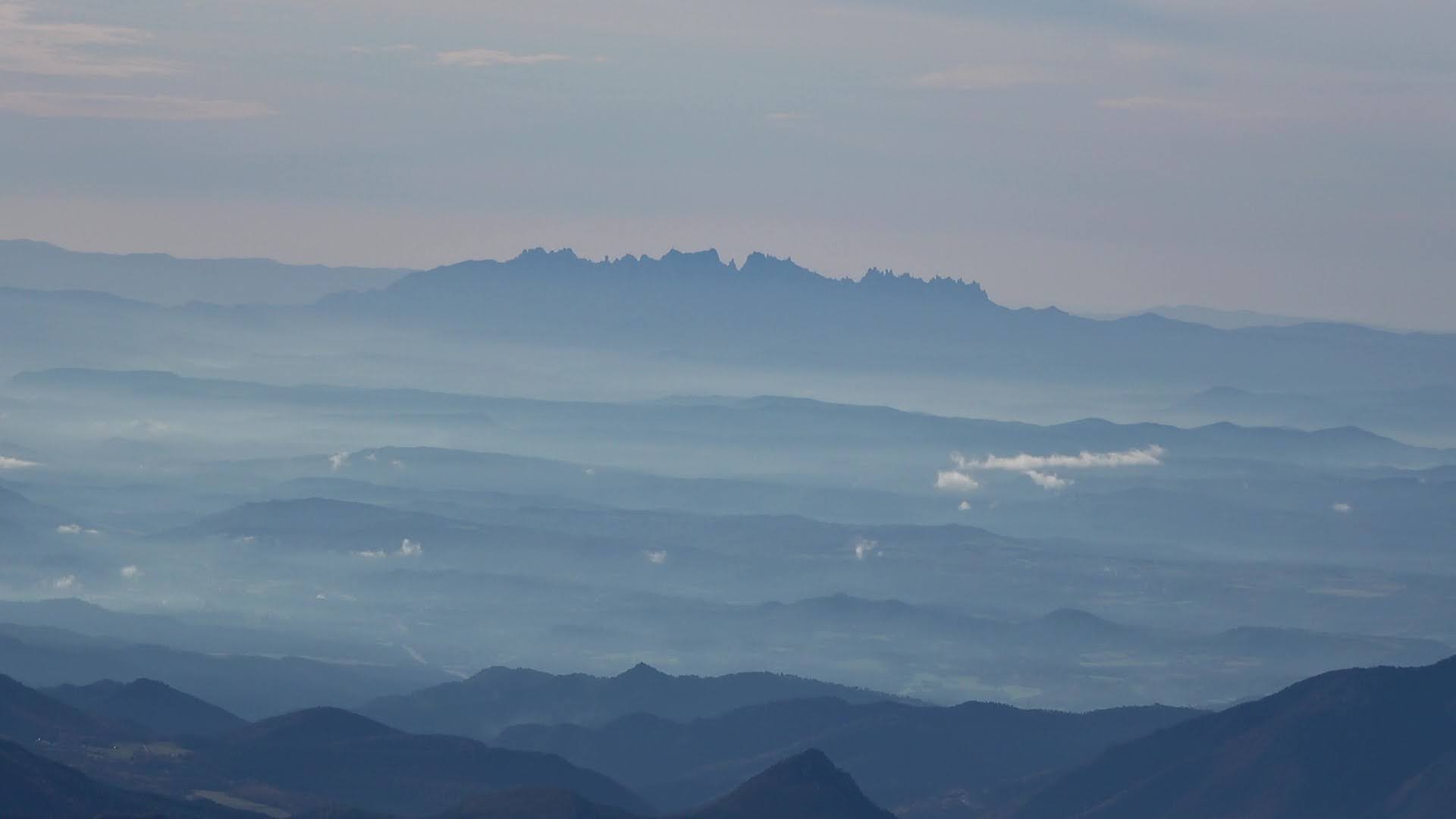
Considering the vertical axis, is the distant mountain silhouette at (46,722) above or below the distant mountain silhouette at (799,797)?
above

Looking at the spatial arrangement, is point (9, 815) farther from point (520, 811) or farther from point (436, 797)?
point (436, 797)

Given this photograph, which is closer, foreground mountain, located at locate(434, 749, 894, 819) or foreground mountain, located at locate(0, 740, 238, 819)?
foreground mountain, located at locate(0, 740, 238, 819)

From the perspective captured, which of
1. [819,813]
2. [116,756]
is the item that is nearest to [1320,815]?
[819,813]

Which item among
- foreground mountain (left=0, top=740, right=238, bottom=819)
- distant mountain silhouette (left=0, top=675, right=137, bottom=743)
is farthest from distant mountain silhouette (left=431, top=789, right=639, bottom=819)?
distant mountain silhouette (left=0, top=675, right=137, bottom=743)

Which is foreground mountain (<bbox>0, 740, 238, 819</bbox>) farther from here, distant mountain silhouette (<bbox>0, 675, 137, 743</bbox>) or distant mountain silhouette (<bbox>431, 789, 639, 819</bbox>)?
distant mountain silhouette (<bbox>0, 675, 137, 743</bbox>)

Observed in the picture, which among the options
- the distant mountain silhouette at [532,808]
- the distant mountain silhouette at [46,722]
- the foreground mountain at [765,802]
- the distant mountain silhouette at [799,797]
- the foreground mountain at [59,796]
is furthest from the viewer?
the distant mountain silhouette at [46,722]

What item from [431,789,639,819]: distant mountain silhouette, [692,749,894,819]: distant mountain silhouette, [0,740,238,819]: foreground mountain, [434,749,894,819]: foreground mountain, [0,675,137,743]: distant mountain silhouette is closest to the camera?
[0,740,238,819]: foreground mountain

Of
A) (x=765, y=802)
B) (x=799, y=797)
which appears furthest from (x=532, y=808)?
(x=799, y=797)

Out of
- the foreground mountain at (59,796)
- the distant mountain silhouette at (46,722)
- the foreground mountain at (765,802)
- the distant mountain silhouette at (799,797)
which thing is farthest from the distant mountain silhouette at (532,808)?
the distant mountain silhouette at (46,722)

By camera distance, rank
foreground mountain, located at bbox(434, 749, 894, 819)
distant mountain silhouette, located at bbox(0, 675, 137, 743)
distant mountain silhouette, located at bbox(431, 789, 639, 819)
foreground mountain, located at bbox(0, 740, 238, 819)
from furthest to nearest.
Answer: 1. distant mountain silhouette, located at bbox(0, 675, 137, 743)
2. foreground mountain, located at bbox(434, 749, 894, 819)
3. distant mountain silhouette, located at bbox(431, 789, 639, 819)
4. foreground mountain, located at bbox(0, 740, 238, 819)

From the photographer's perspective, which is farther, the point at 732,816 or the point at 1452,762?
the point at 1452,762

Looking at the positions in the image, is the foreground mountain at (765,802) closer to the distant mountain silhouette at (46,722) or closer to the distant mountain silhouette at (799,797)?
the distant mountain silhouette at (799,797)
